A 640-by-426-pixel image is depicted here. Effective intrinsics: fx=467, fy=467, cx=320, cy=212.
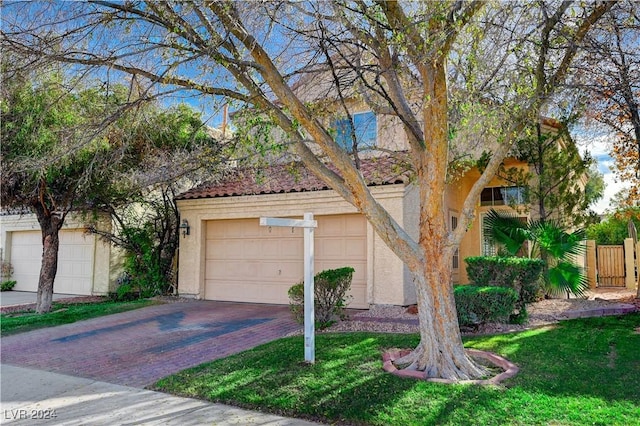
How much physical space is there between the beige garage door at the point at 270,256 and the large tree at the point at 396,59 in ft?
17.0

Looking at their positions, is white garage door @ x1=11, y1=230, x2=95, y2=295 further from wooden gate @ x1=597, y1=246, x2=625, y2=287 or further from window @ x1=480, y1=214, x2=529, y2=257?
wooden gate @ x1=597, y1=246, x2=625, y2=287

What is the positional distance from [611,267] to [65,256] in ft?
67.1

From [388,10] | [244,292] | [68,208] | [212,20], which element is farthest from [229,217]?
[388,10]

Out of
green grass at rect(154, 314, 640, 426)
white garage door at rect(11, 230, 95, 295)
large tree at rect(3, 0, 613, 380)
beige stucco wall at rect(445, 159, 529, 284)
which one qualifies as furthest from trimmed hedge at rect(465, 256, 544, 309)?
white garage door at rect(11, 230, 95, 295)

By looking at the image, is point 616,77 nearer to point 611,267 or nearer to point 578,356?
point 578,356

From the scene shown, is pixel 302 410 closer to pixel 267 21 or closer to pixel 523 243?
pixel 267 21

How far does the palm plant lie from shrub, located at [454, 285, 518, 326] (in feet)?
7.84

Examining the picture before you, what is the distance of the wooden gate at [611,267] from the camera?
17.3 meters

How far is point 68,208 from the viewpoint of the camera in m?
12.4

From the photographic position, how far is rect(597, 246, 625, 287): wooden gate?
17.3m

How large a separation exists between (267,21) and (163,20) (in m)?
1.41

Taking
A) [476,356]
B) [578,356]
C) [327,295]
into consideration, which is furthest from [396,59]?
[578,356]

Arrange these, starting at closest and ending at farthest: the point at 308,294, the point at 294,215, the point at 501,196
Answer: the point at 308,294, the point at 294,215, the point at 501,196

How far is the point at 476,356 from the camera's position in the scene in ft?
21.4
